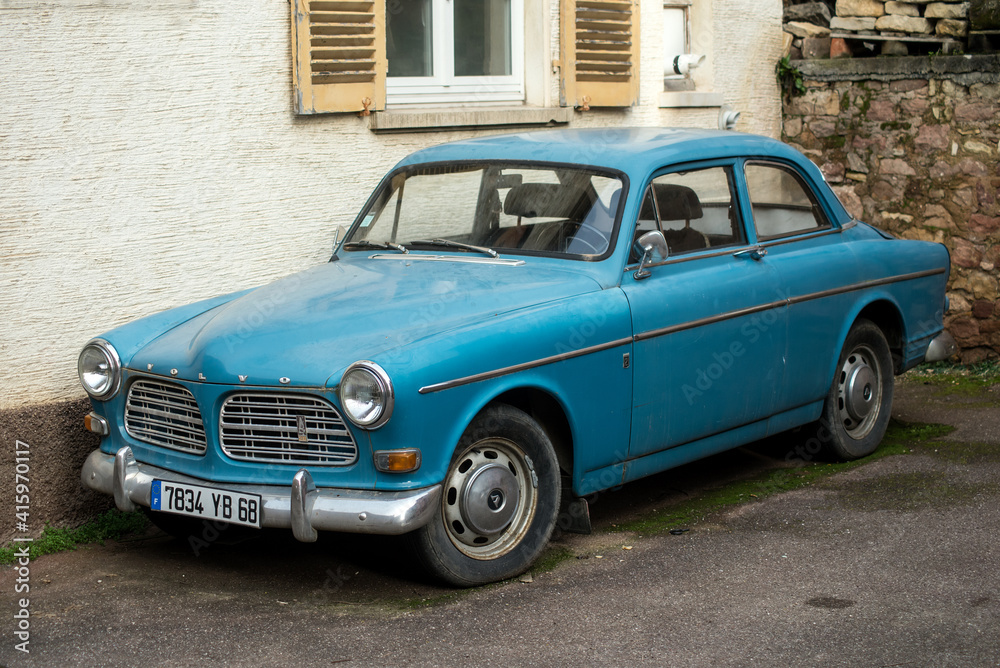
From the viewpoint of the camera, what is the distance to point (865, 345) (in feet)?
20.6

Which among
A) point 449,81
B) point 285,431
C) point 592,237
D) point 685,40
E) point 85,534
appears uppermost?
point 685,40

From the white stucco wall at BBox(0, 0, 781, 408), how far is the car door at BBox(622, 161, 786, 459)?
215 cm

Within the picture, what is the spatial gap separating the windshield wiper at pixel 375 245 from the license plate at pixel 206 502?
1.64 meters

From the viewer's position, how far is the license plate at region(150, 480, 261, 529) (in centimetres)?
416

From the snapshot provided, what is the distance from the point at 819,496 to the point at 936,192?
157 inches

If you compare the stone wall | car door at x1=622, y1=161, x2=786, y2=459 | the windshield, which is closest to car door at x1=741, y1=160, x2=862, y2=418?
car door at x1=622, y1=161, x2=786, y2=459

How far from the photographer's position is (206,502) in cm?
428

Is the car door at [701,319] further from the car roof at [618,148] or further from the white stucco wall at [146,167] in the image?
the white stucco wall at [146,167]

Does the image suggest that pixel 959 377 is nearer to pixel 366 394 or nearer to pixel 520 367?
pixel 520 367

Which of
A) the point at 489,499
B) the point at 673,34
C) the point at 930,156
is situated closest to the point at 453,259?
the point at 489,499

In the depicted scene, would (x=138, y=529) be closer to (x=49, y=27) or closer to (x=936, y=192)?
(x=49, y=27)

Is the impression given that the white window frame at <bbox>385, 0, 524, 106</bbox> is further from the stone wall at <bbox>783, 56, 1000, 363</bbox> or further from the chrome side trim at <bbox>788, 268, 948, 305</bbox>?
the chrome side trim at <bbox>788, 268, 948, 305</bbox>

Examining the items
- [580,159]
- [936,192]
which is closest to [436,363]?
[580,159]

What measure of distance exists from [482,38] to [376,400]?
4451 millimetres
